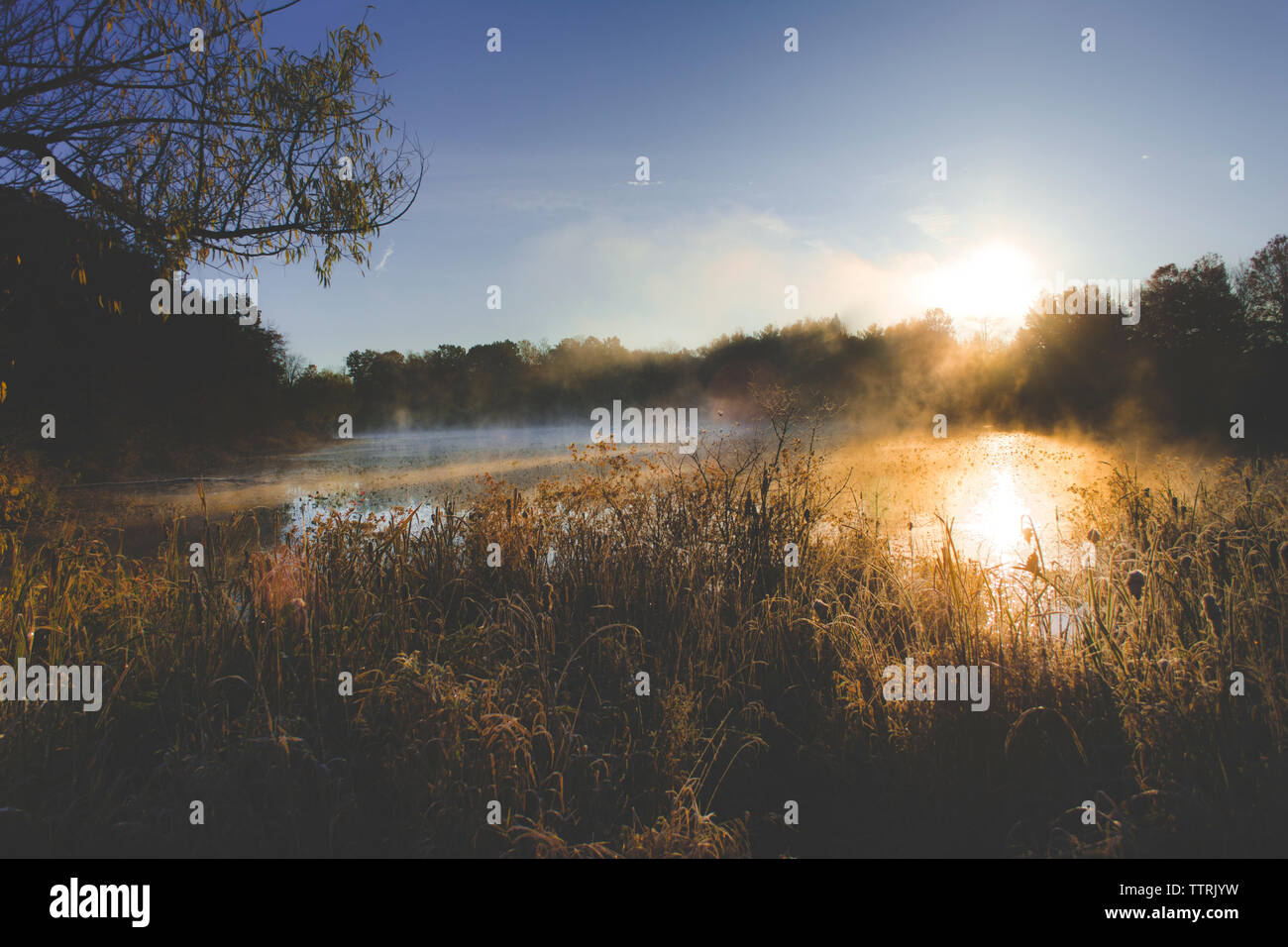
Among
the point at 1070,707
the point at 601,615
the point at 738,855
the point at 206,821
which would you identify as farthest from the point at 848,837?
the point at 206,821

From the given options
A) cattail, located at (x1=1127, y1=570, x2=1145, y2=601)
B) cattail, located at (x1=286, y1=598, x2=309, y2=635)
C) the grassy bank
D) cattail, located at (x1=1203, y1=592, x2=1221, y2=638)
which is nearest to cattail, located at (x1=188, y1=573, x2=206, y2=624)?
the grassy bank

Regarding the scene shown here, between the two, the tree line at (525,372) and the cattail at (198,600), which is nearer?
the cattail at (198,600)

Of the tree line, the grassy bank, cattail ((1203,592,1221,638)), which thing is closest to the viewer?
the grassy bank

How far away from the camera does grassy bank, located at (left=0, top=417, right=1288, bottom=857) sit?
246cm

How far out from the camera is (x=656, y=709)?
3.22m

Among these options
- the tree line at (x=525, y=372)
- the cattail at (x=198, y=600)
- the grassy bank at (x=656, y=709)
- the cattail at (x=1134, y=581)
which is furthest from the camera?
the tree line at (x=525, y=372)

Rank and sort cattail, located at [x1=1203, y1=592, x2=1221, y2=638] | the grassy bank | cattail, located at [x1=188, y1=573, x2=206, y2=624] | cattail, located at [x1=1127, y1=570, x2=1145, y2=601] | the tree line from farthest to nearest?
1. the tree line
2. cattail, located at [x1=188, y1=573, x2=206, y2=624]
3. cattail, located at [x1=1203, y1=592, x2=1221, y2=638]
4. cattail, located at [x1=1127, y1=570, x2=1145, y2=601]
5. the grassy bank

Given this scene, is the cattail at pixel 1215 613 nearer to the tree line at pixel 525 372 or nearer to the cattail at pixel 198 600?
the tree line at pixel 525 372

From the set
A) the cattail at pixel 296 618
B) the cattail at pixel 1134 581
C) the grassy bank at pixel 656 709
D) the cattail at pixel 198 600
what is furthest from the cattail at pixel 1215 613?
the cattail at pixel 198 600

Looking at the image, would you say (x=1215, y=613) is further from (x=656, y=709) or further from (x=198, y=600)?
(x=198, y=600)

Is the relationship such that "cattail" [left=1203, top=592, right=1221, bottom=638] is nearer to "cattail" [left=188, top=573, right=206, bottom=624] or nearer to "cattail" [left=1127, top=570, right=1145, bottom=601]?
"cattail" [left=1127, top=570, right=1145, bottom=601]

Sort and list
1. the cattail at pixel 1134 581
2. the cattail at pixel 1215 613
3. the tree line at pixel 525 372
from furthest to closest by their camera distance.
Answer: the tree line at pixel 525 372, the cattail at pixel 1215 613, the cattail at pixel 1134 581

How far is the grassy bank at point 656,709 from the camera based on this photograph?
2465mm
